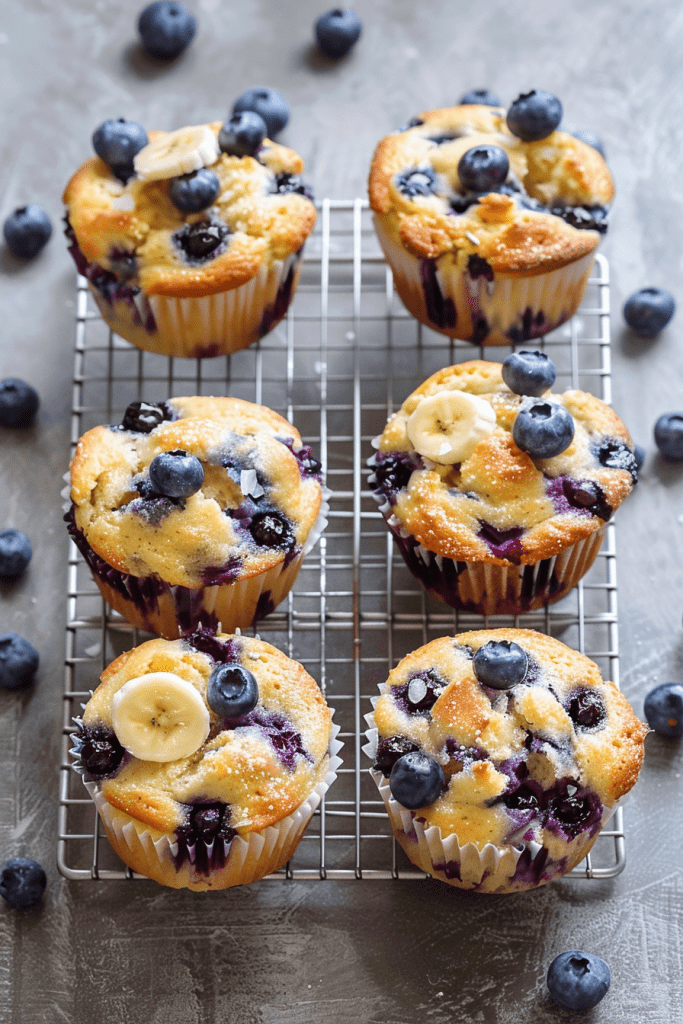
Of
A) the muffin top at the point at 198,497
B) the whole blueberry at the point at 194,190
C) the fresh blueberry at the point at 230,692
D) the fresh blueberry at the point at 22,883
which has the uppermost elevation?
the whole blueberry at the point at 194,190

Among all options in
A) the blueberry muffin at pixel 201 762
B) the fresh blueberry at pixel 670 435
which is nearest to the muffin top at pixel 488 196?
the fresh blueberry at pixel 670 435

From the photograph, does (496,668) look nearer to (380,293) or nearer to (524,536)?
(524,536)

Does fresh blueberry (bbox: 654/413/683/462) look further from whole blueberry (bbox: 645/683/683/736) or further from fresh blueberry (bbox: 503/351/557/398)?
whole blueberry (bbox: 645/683/683/736)

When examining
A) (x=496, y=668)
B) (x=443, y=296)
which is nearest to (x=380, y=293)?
(x=443, y=296)

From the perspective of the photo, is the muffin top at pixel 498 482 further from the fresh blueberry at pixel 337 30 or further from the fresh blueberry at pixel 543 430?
the fresh blueberry at pixel 337 30

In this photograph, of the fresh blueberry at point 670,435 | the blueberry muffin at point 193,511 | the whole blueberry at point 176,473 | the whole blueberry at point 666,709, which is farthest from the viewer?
the fresh blueberry at point 670,435

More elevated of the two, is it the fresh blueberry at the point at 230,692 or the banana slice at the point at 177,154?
the banana slice at the point at 177,154
